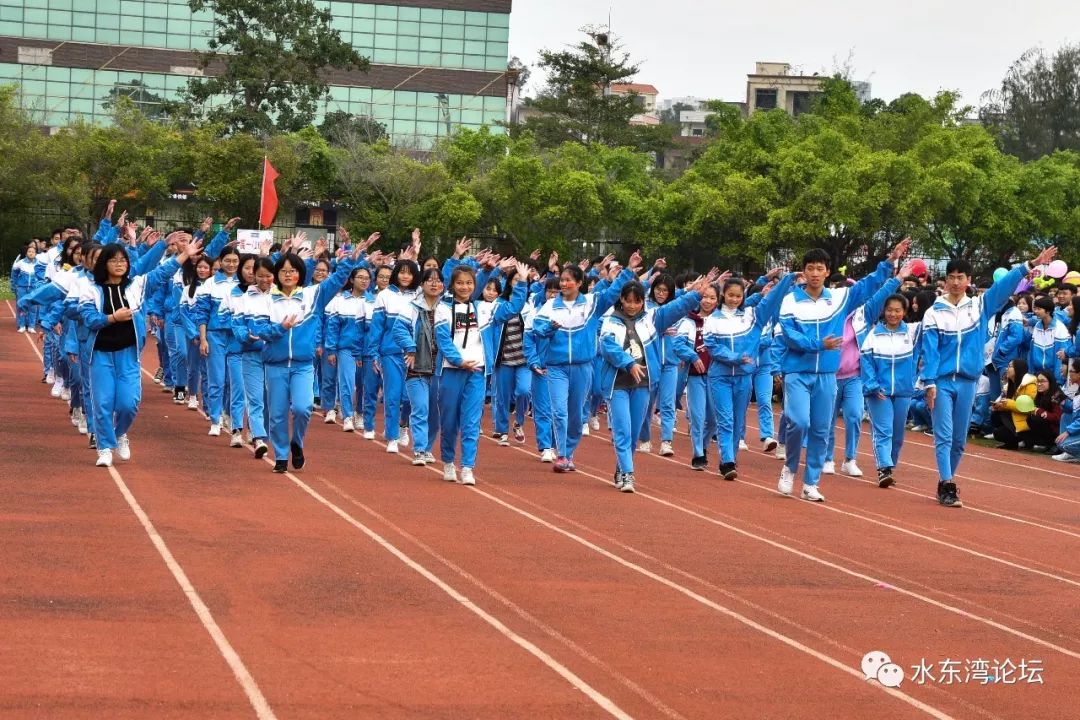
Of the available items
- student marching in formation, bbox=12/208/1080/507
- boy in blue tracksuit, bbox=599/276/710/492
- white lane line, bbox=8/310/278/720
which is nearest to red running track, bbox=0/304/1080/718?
white lane line, bbox=8/310/278/720

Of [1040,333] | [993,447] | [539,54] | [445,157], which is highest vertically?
[539,54]

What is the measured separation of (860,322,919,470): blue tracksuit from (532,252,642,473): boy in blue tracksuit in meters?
2.53

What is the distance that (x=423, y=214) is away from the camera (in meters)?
46.4

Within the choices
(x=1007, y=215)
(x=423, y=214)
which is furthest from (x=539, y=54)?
(x=1007, y=215)

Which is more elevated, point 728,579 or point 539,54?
point 539,54

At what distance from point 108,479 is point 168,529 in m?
2.40

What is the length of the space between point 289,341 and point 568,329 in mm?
2848

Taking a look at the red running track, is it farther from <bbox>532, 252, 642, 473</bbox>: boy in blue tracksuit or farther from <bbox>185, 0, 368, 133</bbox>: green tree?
<bbox>185, 0, 368, 133</bbox>: green tree

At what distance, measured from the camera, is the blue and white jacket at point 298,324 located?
13.3 meters

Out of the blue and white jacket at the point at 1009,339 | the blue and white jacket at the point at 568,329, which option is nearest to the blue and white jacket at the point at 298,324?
the blue and white jacket at the point at 568,329

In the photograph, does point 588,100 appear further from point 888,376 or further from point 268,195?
point 888,376

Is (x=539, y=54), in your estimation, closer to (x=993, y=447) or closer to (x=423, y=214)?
(x=423, y=214)

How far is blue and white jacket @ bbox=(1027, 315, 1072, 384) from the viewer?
19.8 meters

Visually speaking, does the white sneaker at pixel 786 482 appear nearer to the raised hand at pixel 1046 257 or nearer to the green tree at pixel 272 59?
the raised hand at pixel 1046 257
